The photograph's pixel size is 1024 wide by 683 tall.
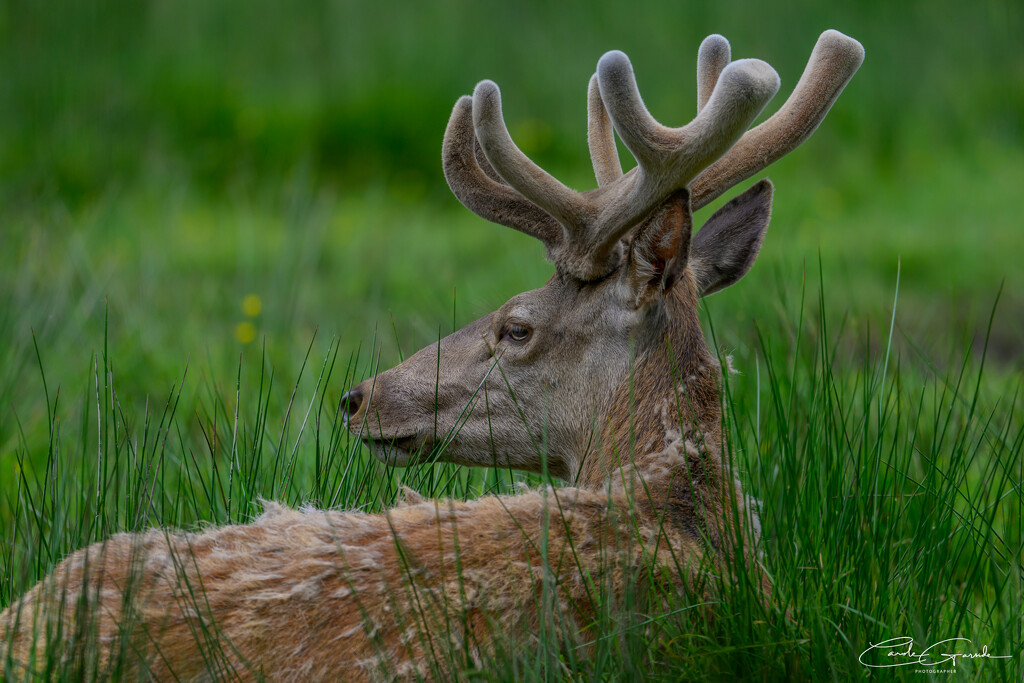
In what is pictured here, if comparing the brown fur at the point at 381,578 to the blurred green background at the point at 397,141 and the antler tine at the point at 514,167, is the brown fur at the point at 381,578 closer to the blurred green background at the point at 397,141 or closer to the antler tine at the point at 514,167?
the antler tine at the point at 514,167

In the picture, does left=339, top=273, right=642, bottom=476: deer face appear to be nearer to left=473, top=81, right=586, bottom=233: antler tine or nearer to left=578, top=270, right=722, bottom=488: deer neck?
left=578, top=270, right=722, bottom=488: deer neck

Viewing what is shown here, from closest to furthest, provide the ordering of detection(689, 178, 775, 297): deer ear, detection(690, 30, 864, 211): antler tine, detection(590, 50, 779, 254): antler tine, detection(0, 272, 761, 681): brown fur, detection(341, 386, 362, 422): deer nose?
detection(0, 272, 761, 681): brown fur → detection(590, 50, 779, 254): antler tine → detection(690, 30, 864, 211): antler tine → detection(341, 386, 362, 422): deer nose → detection(689, 178, 775, 297): deer ear

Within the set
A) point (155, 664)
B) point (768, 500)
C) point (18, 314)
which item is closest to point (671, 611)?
point (768, 500)

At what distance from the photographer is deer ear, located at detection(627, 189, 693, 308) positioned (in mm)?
2770

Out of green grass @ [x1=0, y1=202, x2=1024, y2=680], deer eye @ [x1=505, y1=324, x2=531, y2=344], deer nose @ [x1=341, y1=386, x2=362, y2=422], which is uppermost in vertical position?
deer eye @ [x1=505, y1=324, x2=531, y2=344]

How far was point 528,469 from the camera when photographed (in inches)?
122

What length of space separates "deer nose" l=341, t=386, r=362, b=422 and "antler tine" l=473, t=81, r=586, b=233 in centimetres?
70

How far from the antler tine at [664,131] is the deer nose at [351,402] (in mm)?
789

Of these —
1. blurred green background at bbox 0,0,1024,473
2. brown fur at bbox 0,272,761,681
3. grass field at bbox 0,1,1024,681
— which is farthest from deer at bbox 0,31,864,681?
blurred green background at bbox 0,0,1024,473

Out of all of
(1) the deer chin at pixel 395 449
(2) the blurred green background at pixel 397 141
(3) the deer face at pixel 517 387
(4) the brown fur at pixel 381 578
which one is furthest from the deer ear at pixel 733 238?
(2) the blurred green background at pixel 397 141

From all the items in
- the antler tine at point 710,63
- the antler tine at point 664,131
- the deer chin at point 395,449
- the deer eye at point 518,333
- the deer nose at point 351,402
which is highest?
the antler tine at point 710,63

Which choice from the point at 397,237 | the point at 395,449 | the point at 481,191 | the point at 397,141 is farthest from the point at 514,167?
the point at 397,141

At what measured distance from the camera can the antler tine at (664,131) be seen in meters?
2.59

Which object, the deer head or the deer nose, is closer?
the deer head
